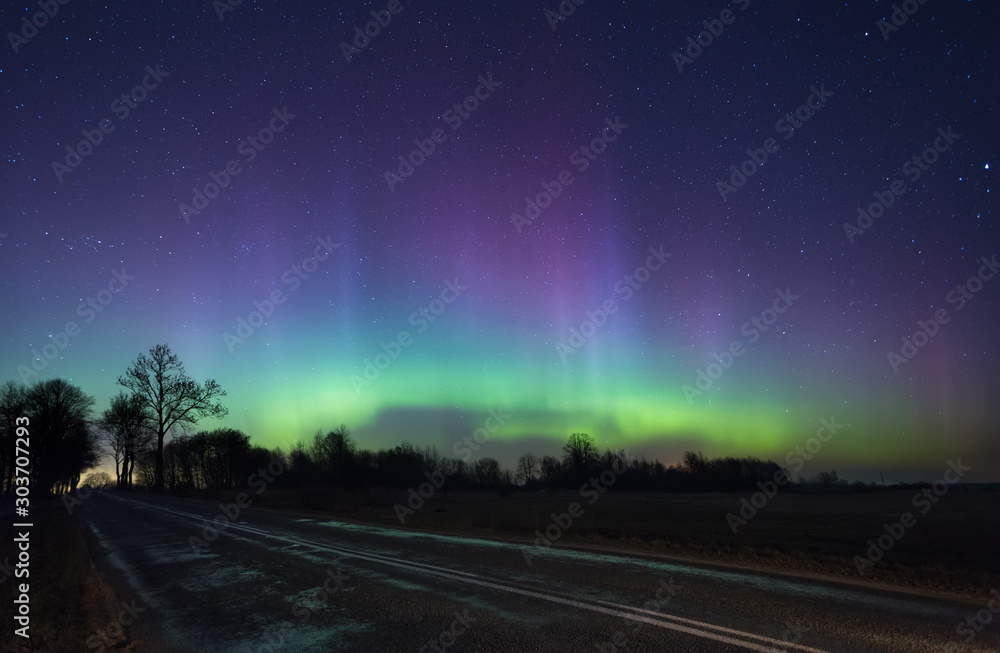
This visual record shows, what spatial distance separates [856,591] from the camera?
7.31 m

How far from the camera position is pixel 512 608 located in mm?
6742

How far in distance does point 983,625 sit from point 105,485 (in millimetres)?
192946

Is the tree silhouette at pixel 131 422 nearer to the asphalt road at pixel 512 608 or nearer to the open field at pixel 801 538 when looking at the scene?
the open field at pixel 801 538

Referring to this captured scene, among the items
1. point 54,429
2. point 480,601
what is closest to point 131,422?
point 54,429

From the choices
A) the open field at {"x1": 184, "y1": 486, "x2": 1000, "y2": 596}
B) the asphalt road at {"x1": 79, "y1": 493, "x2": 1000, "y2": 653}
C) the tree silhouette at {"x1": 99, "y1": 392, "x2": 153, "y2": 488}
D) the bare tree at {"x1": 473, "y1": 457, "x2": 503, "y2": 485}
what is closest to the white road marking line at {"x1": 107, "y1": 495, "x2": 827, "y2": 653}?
the asphalt road at {"x1": 79, "y1": 493, "x2": 1000, "y2": 653}

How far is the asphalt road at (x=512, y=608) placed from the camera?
5371mm

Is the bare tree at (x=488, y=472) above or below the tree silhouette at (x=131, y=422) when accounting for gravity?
below

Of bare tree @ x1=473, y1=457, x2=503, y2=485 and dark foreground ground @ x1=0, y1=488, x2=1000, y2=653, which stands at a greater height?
dark foreground ground @ x1=0, y1=488, x2=1000, y2=653

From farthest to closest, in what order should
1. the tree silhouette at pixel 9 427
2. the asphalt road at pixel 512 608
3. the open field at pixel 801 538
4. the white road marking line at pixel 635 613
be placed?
the tree silhouette at pixel 9 427, the open field at pixel 801 538, the asphalt road at pixel 512 608, the white road marking line at pixel 635 613

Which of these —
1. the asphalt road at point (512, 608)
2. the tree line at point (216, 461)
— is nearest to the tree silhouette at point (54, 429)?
the tree line at point (216, 461)

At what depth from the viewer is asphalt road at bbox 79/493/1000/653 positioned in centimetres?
537

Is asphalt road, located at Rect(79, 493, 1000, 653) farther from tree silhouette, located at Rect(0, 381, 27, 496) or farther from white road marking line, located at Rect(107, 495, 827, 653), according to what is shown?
tree silhouette, located at Rect(0, 381, 27, 496)

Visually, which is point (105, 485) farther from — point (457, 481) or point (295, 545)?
point (295, 545)

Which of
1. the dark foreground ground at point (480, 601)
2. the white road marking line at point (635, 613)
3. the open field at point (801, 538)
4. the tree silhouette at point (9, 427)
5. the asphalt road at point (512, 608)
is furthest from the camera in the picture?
A: the tree silhouette at point (9, 427)
